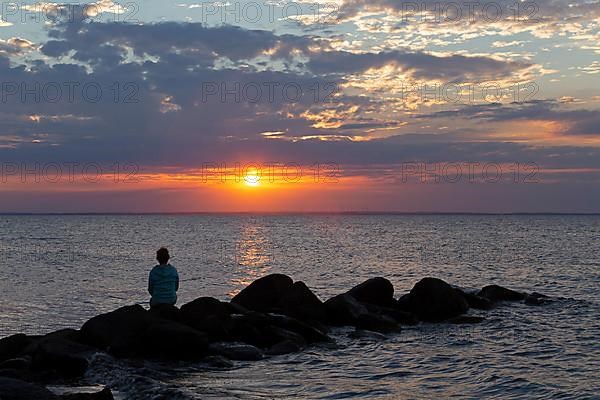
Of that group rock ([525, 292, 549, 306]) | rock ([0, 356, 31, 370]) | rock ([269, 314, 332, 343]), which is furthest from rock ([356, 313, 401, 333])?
rock ([0, 356, 31, 370])

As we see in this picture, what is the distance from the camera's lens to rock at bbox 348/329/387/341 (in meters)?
20.4

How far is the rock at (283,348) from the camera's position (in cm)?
1827

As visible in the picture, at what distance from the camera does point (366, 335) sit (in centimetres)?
2053

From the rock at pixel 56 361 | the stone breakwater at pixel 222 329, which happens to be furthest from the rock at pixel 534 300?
the rock at pixel 56 361

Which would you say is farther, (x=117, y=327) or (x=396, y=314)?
(x=396, y=314)

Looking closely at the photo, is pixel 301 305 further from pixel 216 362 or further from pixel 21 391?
pixel 21 391

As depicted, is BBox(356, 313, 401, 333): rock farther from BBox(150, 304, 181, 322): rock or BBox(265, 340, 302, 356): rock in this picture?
BBox(150, 304, 181, 322): rock

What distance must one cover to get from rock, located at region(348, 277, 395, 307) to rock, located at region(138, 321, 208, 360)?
929 centimetres

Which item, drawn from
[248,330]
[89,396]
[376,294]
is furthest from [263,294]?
[89,396]

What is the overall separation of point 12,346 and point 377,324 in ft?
34.9

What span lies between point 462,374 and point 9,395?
995 cm

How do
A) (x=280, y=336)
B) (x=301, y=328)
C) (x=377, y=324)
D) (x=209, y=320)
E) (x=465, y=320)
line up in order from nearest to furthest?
(x=209, y=320) < (x=280, y=336) < (x=301, y=328) < (x=377, y=324) < (x=465, y=320)

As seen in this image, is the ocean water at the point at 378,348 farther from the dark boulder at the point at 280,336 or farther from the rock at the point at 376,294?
the rock at the point at 376,294

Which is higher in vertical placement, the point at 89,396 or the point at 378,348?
the point at 89,396
